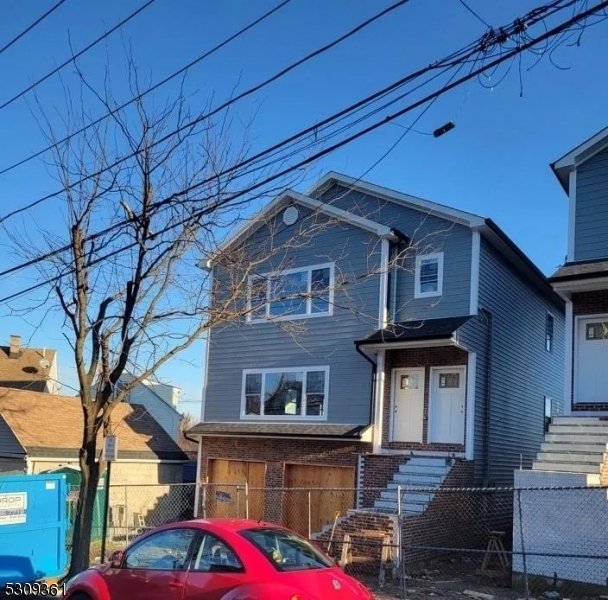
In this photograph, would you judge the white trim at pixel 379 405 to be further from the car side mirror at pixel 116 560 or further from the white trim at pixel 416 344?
the car side mirror at pixel 116 560

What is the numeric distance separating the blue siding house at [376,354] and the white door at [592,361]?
2817mm

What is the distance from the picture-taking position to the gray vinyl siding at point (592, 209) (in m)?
14.7

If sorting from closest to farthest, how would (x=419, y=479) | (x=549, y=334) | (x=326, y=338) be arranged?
(x=419, y=479)
(x=326, y=338)
(x=549, y=334)

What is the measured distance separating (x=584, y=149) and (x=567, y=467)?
684 centimetres

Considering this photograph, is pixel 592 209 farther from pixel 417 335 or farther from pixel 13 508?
pixel 13 508

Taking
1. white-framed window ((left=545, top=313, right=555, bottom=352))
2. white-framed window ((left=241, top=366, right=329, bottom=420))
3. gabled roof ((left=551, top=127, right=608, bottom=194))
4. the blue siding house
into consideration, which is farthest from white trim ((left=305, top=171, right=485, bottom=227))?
white-framed window ((left=545, top=313, right=555, bottom=352))

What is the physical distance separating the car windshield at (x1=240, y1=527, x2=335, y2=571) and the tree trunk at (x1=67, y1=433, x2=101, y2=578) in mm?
4453

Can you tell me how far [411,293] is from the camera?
18188mm

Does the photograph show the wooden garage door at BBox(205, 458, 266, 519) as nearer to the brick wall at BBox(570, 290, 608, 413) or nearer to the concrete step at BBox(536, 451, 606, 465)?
the brick wall at BBox(570, 290, 608, 413)

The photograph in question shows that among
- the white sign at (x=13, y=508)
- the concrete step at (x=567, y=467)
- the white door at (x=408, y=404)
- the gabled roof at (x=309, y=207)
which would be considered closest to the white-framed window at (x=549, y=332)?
the white door at (x=408, y=404)

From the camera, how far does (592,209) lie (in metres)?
15.0

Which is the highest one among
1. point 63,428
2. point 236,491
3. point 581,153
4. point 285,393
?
point 581,153

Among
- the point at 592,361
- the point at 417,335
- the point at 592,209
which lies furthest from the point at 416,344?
the point at 592,209

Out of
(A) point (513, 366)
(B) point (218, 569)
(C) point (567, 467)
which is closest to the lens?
(B) point (218, 569)
